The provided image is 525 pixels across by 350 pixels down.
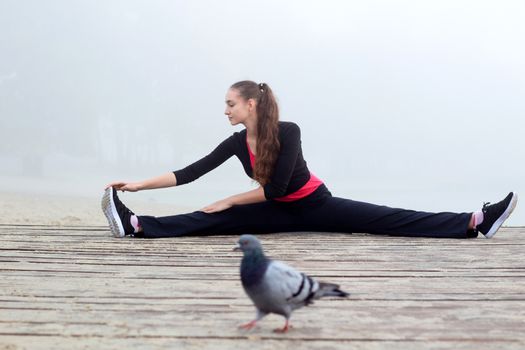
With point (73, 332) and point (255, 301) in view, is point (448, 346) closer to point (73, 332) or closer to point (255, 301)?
point (255, 301)

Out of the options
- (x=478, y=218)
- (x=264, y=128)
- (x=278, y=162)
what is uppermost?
(x=264, y=128)

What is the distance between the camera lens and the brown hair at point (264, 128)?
17.6 feet

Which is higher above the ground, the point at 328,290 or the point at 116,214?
the point at 116,214

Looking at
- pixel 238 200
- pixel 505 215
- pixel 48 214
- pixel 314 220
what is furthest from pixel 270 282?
pixel 48 214

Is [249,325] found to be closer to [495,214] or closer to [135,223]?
[135,223]

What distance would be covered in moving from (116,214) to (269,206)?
4.06 feet

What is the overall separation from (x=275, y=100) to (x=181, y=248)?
1373 mm

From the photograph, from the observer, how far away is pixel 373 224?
19.4 feet

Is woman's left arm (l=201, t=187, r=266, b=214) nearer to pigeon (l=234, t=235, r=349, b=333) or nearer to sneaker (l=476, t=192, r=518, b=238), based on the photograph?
sneaker (l=476, t=192, r=518, b=238)

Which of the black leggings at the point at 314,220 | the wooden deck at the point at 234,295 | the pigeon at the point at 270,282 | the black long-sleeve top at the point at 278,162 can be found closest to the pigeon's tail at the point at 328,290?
the pigeon at the point at 270,282

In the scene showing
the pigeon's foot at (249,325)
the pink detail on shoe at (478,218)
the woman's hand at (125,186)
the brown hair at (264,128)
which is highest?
the brown hair at (264,128)

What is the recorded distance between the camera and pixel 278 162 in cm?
536

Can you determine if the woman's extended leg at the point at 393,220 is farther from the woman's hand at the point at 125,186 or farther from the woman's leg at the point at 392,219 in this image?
the woman's hand at the point at 125,186

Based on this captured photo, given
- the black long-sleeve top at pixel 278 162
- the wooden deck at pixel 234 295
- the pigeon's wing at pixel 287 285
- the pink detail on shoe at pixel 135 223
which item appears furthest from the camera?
the pink detail on shoe at pixel 135 223
